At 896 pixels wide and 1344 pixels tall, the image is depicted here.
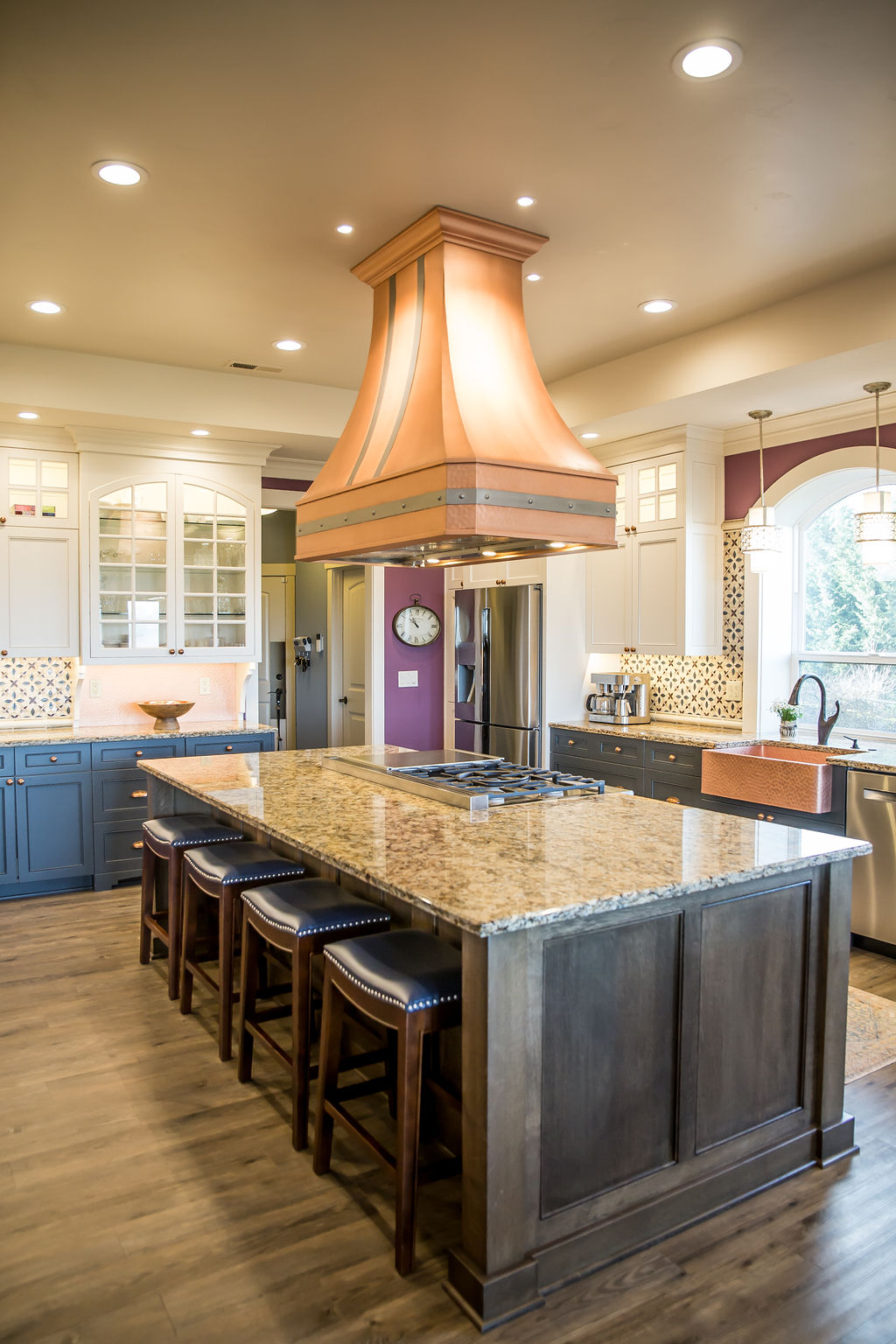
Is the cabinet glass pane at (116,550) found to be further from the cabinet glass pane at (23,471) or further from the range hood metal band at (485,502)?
the range hood metal band at (485,502)

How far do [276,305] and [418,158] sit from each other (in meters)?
1.39

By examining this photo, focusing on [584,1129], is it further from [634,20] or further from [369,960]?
[634,20]

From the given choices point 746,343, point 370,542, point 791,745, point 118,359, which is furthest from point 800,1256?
point 118,359

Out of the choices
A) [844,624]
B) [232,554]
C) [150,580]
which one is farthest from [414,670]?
[844,624]

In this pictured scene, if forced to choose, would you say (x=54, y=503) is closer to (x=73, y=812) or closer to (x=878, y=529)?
(x=73, y=812)

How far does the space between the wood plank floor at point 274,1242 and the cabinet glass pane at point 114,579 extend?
2.94 metres

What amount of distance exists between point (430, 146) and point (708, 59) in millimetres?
829

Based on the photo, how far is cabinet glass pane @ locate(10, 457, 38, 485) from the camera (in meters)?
5.18

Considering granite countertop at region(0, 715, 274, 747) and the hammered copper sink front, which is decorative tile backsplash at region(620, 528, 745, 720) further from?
granite countertop at region(0, 715, 274, 747)

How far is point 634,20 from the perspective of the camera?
83.7 inches

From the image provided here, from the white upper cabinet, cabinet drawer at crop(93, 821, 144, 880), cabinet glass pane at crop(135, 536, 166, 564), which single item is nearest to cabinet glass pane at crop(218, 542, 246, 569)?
cabinet glass pane at crop(135, 536, 166, 564)

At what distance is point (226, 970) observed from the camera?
9.87ft

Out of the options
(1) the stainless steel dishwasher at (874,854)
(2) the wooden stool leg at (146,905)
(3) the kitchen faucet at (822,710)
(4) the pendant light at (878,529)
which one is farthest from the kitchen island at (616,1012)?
(3) the kitchen faucet at (822,710)

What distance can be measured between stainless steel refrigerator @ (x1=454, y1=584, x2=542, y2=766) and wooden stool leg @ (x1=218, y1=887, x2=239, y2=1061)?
2919 mm
